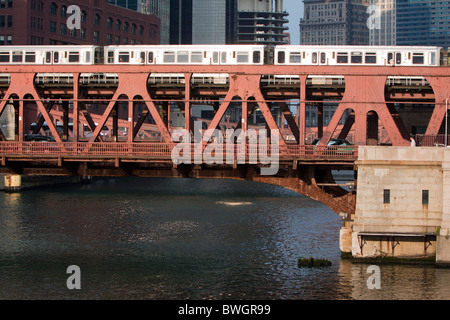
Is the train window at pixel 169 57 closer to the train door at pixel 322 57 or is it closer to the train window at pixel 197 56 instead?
the train window at pixel 197 56

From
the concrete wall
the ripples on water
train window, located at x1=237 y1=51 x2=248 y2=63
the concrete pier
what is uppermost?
train window, located at x1=237 y1=51 x2=248 y2=63

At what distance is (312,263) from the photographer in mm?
48531

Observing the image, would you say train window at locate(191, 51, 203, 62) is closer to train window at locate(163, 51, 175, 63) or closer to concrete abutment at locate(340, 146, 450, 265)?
train window at locate(163, 51, 175, 63)

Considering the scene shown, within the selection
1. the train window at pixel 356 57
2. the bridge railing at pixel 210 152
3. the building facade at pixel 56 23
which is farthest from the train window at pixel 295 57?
the building facade at pixel 56 23

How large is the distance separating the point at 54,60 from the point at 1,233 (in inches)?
645

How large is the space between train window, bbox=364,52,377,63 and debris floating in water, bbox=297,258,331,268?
67.2 feet

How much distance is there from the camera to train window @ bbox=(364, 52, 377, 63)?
60.6 m

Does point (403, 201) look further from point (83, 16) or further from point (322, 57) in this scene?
point (83, 16)

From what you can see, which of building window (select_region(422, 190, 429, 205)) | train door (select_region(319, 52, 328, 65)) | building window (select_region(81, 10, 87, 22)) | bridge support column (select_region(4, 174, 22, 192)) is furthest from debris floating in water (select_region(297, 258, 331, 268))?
building window (select_region(81, 10, 87, 22))

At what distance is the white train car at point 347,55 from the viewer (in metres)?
60.7

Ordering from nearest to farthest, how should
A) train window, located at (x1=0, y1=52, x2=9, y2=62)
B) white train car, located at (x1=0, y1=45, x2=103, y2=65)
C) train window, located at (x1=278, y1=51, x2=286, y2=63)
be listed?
train window, located at (x1=278, y1=51, x2=286, y2=63)
white train car, located at (x1=0, y1=45, x2=103, y2=65)
train window, located at (x1=0, y1=52, x2=9, y2=62)

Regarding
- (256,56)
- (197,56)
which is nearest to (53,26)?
(197,56)

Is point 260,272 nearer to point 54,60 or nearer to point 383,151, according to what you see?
point 383,151

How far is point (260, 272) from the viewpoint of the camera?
47188 millimetres
